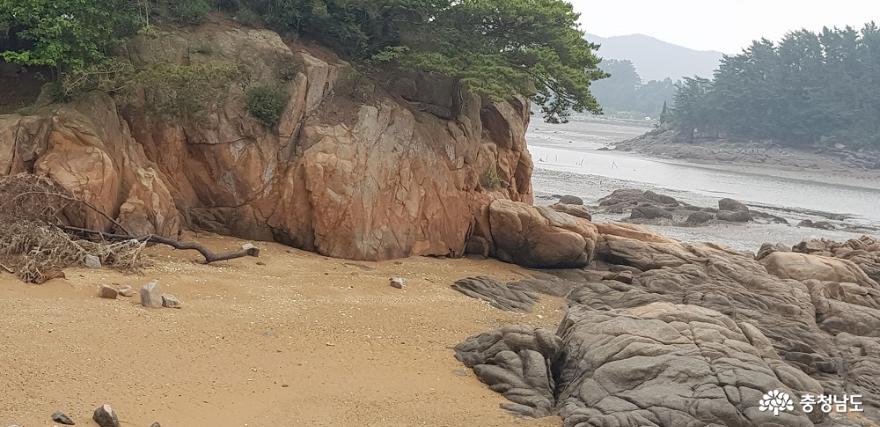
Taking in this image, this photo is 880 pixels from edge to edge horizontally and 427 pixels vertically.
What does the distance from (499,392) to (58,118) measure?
28.8 feet

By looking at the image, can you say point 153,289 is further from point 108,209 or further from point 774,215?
point 774,215

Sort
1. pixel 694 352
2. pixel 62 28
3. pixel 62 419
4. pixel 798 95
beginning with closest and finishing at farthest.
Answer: pixel 62 419
pixel 694 352
pixel 62 28
pixel 798 95

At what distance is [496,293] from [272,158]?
16.9 feet

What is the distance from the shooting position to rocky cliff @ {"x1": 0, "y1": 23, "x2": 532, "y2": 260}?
45.8ft

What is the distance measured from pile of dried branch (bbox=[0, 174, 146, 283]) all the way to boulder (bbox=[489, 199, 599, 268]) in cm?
819

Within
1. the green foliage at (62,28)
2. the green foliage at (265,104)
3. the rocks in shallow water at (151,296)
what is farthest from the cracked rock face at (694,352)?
the green foliage at (62,28)

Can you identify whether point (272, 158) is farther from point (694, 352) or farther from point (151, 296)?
point (694, 352)

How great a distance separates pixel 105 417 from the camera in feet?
25.2

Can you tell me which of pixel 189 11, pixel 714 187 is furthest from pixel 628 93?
pixel 189 11

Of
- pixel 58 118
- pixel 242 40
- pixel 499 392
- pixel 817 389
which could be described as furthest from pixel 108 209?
pixel 817 389

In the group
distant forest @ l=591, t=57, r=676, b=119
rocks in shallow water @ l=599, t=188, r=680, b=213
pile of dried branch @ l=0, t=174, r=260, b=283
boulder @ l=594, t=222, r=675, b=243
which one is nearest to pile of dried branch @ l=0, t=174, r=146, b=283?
pile of dried branch @ l=0, t=174, r=260, b=283

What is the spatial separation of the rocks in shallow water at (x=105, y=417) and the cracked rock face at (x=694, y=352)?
4454 mm

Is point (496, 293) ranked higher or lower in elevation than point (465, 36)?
lower

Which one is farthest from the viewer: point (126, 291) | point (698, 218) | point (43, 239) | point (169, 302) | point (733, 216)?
point (733, 216)
